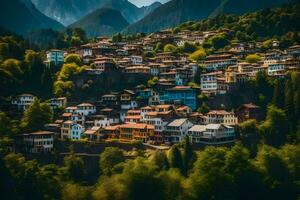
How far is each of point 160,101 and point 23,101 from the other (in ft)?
52.0

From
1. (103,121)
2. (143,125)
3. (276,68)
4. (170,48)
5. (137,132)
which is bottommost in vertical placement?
(137,132)

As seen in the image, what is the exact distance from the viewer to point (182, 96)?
6116 centimetres

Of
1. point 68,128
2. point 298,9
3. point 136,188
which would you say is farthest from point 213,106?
point 298,9

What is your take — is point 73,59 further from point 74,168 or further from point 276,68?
point 74,168

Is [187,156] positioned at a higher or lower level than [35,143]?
lower

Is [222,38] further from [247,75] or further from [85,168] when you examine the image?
[85,168]

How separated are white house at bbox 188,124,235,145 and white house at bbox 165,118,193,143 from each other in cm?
70

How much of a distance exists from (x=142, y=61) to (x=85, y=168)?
28.6 m

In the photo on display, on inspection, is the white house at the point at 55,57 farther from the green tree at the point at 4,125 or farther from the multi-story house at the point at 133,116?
A: the green tree at the point at 4,125

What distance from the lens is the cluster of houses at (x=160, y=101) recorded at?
53.6 meters

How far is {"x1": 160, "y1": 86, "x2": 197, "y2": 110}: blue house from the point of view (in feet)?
200

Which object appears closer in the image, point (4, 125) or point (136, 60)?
point (4, 125)

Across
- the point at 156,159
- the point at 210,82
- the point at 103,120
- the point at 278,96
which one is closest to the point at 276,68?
the point at 278,96

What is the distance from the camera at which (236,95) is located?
2424 inches
